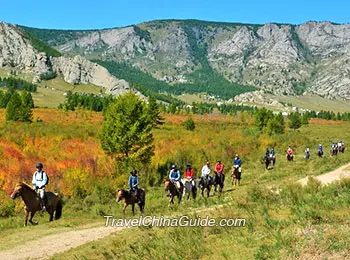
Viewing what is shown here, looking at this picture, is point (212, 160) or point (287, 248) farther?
point (212, 160)

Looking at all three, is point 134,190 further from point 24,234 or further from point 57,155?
point 57,155

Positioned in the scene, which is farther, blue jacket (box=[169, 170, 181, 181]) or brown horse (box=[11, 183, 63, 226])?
blue jacket (box=[169, 170, 181, 181])

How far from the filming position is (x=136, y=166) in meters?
30.1

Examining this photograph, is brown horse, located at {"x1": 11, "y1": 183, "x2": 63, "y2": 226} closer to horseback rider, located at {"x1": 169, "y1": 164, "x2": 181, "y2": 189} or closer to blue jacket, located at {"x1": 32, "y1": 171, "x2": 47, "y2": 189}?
blue jacket, located at {"x1": 32, "y1": 171, "x2": 47, "y2": 189}

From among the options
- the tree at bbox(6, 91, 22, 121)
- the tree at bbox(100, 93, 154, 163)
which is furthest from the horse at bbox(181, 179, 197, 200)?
the tree at bbox(6, 91, 22, 121)

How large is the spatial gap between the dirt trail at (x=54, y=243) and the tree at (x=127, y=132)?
16.0m

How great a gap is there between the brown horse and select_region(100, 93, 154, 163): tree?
12777 mm

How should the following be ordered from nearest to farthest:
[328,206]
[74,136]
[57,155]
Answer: [328,206]
[57,155]
[74,136]

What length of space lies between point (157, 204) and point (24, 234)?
8.70 m

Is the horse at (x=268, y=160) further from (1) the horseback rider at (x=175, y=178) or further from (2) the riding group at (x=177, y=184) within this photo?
(1) the horseback rider at (x=175, y=178)

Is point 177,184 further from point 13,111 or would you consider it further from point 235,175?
point 13,111

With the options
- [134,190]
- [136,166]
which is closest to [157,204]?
[134,190]

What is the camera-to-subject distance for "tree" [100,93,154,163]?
103 ft

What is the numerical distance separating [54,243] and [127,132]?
18311mm
